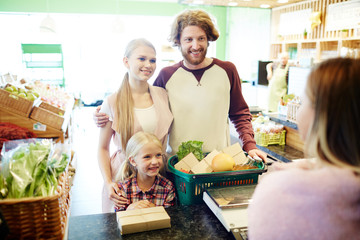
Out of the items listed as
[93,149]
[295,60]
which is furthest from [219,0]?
[93,149]

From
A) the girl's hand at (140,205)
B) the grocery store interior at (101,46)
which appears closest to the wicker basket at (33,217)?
the girl's hand at (140,205)

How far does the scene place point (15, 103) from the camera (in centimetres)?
369

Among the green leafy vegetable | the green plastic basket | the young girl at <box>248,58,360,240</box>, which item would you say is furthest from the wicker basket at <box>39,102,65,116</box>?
the young girl at <box>248,58,360,240</box>

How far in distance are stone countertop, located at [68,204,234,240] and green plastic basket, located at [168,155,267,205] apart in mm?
76

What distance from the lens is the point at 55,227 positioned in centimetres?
114

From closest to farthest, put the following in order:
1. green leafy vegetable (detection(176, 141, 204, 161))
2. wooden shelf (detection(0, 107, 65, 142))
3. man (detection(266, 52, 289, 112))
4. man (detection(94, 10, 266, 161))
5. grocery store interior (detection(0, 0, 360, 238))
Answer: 1. green leafy vegetable (detection(176, 141, 204, 161))
2. man (detection(94, 10, 266, 161))
3. wooden shelf (detection(0, 107, 65, 142))
4. grocery store interior (detection(0, 0, 360, 238))
5. man (detection(266, 52, 289, 112))

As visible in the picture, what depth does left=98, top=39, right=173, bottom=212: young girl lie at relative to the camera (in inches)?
68.7

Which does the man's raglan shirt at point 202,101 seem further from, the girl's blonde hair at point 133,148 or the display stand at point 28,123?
the display stand at point 28,123

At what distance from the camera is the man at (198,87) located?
1923 millimetres

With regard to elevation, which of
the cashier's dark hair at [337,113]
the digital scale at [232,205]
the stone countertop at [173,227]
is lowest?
the stone countertop at [173,227]

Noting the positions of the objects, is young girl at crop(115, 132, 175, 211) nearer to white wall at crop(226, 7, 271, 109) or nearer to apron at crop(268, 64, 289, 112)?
apron at crop(268, 64, 289, 112)

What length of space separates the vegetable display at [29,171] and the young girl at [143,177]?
0.46 meters

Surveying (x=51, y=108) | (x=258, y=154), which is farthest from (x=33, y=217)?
(x=51, y=108)

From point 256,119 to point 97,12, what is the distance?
345 inches
